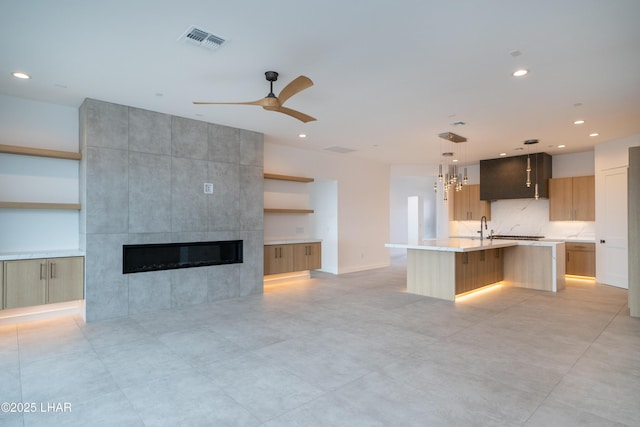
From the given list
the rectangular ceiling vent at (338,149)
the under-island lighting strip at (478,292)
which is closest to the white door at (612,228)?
the under-island lighting strip at (478,292)

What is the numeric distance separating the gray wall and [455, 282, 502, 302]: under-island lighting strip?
3.63 m

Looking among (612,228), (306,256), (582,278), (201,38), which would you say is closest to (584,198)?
(612,228)

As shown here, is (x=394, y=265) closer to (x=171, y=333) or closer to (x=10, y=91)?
(x=171, y=333)

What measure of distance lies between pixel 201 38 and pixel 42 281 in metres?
3.79

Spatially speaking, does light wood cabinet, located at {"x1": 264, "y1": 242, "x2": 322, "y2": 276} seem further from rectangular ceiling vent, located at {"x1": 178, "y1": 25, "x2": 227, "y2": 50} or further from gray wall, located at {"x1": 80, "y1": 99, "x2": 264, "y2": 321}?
rectangular ceiling vent, located at {"x1": 178, "y1": 25, "x2": 227, "y2": 50}

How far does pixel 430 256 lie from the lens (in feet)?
20.4

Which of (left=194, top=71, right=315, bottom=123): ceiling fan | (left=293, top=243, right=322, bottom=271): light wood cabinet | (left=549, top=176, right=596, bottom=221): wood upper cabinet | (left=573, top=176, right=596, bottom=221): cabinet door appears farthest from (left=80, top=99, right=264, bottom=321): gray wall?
(left=573, top=176, right=596, bottom=221): cabinet door

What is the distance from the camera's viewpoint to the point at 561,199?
8422 mm

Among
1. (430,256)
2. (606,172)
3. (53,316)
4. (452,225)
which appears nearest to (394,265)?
(452,225)

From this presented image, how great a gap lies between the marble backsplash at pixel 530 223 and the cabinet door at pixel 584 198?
358 millimetres

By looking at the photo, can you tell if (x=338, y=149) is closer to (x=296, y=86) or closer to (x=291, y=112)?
(x=291, y=112)

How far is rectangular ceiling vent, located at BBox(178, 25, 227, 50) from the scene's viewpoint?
306 centimetres

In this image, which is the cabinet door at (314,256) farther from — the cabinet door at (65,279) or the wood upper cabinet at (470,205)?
the wood upper cabinet at (470,205)

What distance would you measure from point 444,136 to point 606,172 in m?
3.71
